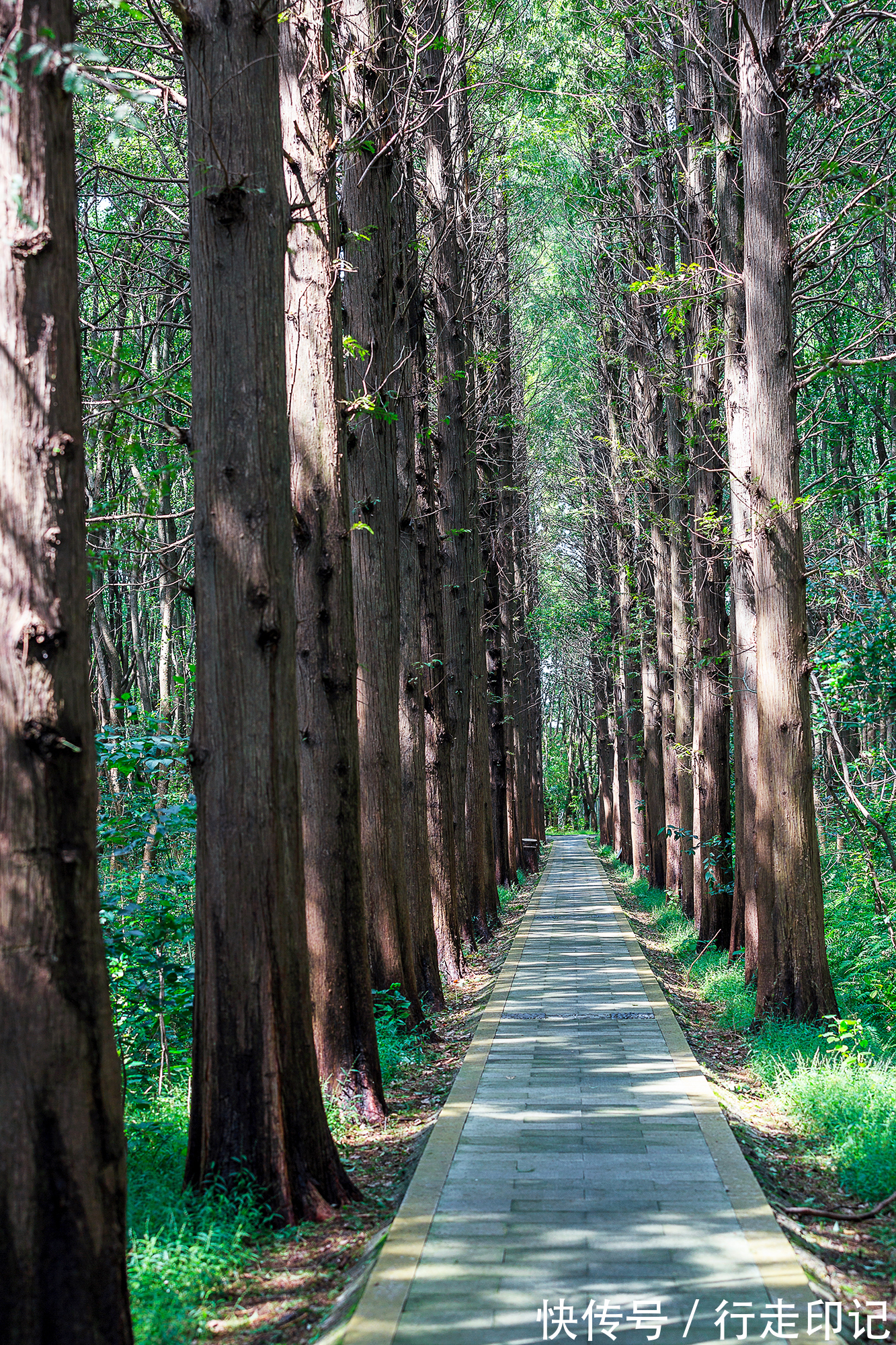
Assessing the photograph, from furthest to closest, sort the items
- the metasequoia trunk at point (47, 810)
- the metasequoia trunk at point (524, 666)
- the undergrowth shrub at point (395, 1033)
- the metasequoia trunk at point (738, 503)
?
the metasequoia trunk at point (524, 666) < the metasequoia trunk at point (738, 503) < the undergrowth shrub at point (395, 1033) < the metasequoia trunk at point (47, 810)

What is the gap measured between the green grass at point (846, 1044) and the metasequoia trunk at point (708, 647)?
1001mm

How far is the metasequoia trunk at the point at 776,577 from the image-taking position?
889cm

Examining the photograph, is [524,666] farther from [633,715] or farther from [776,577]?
[776,577]

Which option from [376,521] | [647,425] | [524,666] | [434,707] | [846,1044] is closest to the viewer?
[846,1044]

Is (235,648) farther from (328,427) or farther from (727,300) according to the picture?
(727,300)

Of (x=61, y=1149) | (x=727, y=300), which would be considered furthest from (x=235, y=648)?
(x=727, y=300)

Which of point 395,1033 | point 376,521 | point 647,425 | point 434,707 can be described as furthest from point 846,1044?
point 647,425

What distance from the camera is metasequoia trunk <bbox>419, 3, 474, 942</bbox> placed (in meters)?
14.4

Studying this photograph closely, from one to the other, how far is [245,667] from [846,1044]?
563 cm

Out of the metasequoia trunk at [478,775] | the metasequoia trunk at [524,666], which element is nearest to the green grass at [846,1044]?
the metasequoia trunk at [478,775]

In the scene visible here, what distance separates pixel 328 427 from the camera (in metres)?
7.55

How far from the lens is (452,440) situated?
1548 cm

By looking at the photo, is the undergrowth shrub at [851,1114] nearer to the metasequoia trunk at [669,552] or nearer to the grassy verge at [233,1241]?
the grassy verge at [233,1241]

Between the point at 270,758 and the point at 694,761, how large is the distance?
11.2 metres
